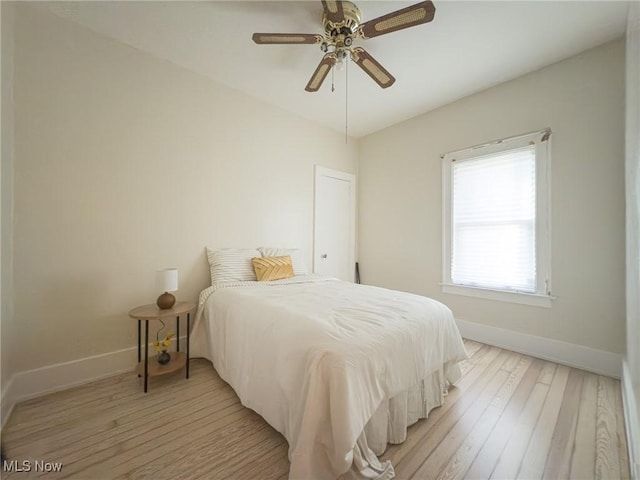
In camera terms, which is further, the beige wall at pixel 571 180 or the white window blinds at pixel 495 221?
the white window blinds at pixel 495 221

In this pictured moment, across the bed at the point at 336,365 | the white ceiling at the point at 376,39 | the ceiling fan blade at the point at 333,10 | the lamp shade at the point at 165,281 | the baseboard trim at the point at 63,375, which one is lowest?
the baseboard trim at the point at 63,375

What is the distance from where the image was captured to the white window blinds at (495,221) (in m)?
2.45

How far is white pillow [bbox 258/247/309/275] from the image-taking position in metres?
2.82

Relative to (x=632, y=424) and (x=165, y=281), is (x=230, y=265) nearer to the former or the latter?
(x=165, y=281)

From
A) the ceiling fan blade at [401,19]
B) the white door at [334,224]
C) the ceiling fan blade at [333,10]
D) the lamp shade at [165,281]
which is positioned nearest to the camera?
the ceiling fan blade at [401,19]

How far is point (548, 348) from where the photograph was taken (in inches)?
90.5

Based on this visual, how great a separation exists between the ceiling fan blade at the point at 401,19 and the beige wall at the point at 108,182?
68.4 inches

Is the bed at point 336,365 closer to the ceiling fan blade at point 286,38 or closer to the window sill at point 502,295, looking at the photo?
the window sill at point 502,295

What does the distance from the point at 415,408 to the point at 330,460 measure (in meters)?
0.69

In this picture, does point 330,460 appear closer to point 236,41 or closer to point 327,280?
point 327,280

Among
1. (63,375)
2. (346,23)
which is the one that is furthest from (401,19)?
(63,375)

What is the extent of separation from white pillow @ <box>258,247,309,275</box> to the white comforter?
0.76 meters

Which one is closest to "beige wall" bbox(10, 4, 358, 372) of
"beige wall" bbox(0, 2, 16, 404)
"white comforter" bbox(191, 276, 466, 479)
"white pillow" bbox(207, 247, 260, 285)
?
"beige wall" bbox(0, 2, 16, 404)

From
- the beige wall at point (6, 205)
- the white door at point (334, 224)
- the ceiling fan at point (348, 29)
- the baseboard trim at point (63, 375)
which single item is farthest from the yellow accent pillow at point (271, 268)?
the ceiling fan at point (348, 29)
